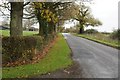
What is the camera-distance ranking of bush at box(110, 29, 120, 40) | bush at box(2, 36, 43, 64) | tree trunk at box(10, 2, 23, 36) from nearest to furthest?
bush at box(2, 36, 43, 64) < tree trunk at box(10, 2, 23, 36) < bush at box(110, 29, 120, 40)

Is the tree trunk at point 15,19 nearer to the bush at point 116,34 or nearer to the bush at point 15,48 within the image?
the bush at point 15,48

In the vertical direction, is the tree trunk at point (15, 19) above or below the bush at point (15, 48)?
above

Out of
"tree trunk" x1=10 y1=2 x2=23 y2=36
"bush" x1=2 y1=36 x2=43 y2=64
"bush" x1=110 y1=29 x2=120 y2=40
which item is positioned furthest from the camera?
"bush" x1=110 y1=29 x2=120 y2=40

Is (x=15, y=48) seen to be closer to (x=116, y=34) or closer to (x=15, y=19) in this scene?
(x=15, y=19)

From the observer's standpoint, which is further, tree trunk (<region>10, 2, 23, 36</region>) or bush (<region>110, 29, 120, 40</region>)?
bush (<region>110, 29, 120, 40</region>)

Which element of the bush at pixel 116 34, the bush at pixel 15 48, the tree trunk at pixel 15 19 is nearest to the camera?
the bush at pixel 15 48

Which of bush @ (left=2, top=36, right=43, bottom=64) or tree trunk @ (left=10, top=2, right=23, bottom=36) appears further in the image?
tree trunk @ (left=10, top=2, right=23, bottom=36)

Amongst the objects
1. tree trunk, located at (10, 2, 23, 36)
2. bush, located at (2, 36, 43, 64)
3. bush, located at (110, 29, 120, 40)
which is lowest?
bush, located at (2, 36, 43, 64)

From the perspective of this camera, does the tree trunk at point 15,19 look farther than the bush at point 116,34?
No

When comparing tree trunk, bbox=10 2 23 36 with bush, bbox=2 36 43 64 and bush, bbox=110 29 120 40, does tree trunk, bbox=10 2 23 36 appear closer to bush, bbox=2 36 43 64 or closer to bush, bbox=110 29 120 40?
bush, bbox=2 36 43 64

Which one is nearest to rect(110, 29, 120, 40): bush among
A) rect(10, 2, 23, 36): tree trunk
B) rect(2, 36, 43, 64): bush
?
rect(10, 2, 23, 36): tree trunk

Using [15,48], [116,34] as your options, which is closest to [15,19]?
[15,48]

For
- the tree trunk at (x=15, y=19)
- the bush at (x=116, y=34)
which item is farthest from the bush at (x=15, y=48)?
the bush at (x=116, y=34)

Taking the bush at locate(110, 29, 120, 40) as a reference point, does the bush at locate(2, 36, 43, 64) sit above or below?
below
